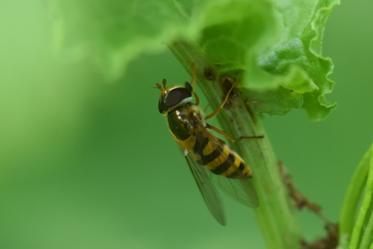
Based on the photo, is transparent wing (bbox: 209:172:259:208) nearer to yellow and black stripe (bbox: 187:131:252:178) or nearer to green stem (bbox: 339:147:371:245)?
yellow and black stripe (bbox: 187:131:252:178)

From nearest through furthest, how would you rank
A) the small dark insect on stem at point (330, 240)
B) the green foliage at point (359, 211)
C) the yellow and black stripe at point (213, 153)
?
1. the green foliage at point (359, 211)
2. the small dark insect on stem at point (330, 240)
3. the yellow and black stripe at point (213, 153)

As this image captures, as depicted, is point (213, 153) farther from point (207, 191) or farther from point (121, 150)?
point (121, 150)

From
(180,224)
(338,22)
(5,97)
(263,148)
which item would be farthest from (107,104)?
(263,148)

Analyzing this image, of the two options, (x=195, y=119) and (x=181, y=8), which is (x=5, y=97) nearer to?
(x=195, y=119)

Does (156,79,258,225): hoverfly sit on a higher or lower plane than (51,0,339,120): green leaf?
higher

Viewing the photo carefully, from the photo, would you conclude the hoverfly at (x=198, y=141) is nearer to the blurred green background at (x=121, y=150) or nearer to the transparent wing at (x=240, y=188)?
the transparent wing at (x=240, y=188)

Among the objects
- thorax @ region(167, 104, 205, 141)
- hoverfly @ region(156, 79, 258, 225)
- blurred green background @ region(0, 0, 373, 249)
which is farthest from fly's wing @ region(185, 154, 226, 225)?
blurred green background @ region(0, 0, 373, 249)

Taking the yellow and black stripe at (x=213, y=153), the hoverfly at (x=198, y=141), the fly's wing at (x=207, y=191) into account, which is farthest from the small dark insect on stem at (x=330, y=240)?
the fly's wing at (x=207, y=191)
